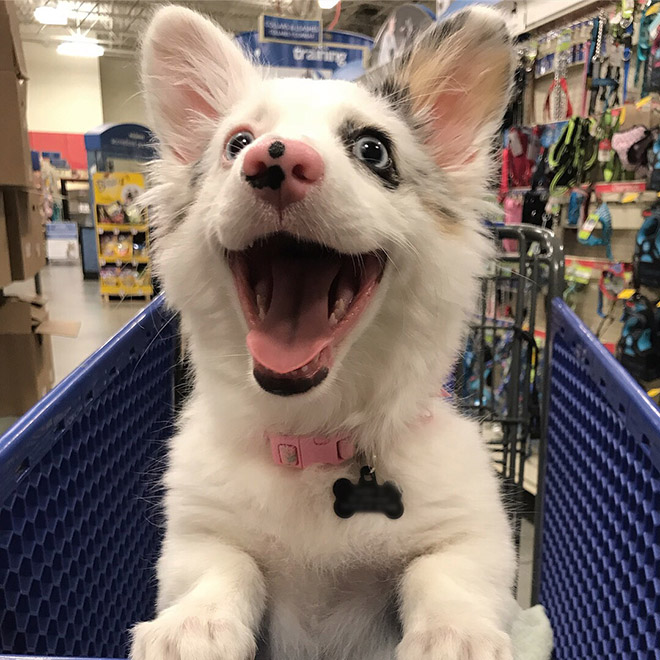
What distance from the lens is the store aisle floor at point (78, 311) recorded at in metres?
4.85

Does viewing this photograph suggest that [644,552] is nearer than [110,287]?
Yes

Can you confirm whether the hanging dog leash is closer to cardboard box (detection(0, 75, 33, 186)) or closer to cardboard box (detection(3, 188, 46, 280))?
cardboard box (detection(0, 75, 33, 186))

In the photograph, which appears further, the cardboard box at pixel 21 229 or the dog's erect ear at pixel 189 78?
the cardboard box at pixel 21 229

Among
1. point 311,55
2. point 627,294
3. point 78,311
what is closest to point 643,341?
point 627,294

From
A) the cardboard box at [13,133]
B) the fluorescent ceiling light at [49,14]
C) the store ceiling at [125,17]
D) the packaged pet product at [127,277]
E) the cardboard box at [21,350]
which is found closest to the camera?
the cardboard box at [13,133]

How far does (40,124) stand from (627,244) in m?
14.5

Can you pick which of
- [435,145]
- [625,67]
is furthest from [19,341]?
[625,67]

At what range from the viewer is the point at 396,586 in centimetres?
100

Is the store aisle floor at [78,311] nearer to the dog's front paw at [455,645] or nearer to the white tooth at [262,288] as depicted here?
the white tooth at [262,288]

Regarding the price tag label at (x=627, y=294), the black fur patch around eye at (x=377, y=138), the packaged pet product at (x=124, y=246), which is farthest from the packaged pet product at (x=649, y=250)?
the packaged pet product at (x=124, y=246)

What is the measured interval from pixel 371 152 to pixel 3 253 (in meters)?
2.31

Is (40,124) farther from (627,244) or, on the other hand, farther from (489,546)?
(489,546)

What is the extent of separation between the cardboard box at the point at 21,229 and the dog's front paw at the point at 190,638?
8.20ft

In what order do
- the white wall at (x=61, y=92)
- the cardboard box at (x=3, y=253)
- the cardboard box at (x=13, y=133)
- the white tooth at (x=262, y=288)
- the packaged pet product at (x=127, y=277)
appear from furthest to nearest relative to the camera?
the white wall at (x=61, y=92) → the packaged pet product at (x=127, y=277) → the cardboard box at (x=3, y=253) → the cardboard box at (x=13, y=133) → the white tooth at (x=262, y=288)
